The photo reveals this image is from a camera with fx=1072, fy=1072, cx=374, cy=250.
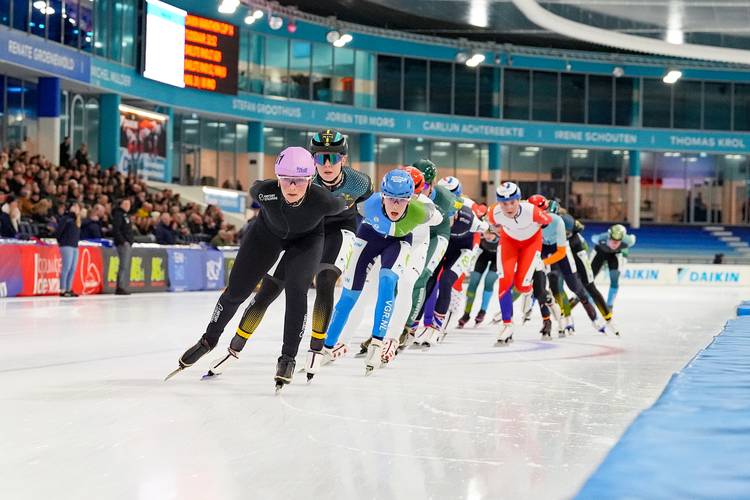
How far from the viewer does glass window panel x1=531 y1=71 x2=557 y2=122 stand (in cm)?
4719

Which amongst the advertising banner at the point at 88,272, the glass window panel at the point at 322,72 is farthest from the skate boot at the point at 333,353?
the glass window panel at the point at 322,72

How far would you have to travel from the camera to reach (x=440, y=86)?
45438mm

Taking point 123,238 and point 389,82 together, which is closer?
point 123,238

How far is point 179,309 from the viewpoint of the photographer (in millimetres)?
15945

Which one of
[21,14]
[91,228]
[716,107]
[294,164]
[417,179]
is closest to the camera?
[294,164]

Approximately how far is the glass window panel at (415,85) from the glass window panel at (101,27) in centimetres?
1641

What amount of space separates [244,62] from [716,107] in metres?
23.1

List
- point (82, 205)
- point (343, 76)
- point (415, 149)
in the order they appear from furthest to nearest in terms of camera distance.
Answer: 1. point (415, 149)
2. point (343, 76)
3. point (82, 205)

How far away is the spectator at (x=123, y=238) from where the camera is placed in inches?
769

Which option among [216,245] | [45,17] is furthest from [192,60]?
[216,245]

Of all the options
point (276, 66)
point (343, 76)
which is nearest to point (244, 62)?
point (276, 66)

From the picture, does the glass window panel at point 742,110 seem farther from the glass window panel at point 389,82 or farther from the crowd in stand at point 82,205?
the crowd in stand at point 82,205

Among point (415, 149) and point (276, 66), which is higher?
point (276, 66)

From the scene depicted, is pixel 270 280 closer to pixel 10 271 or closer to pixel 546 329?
pixel 546 329
